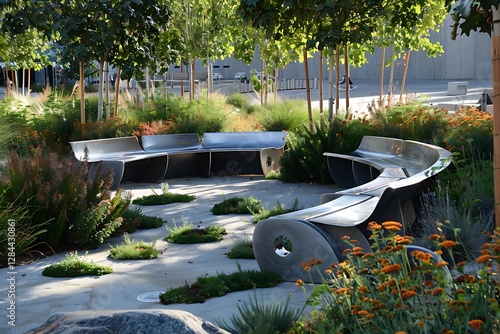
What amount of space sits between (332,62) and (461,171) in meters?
5.71

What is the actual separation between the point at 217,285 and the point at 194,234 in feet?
6.95

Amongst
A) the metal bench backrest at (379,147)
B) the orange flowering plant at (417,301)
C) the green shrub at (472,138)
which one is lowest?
the orange flowering plant at (417,301)

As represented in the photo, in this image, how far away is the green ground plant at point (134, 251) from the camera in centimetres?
668

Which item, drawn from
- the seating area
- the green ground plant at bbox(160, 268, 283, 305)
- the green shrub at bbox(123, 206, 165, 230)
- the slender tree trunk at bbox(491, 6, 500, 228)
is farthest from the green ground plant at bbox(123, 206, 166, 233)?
the slender tree trunk at bbox(491, 6, 500, 228)

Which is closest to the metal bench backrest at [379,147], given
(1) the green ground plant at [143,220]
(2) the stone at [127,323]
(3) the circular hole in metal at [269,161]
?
(3) the circular hole in metal at [269,161]

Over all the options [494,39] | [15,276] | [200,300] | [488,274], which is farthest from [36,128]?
[488,274]

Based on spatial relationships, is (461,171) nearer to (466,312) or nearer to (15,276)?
(15,276)

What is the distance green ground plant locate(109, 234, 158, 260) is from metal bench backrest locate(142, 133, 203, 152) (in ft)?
17.1

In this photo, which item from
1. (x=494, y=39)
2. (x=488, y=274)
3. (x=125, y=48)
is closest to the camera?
(x=488, y=274)

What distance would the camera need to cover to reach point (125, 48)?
13773mm

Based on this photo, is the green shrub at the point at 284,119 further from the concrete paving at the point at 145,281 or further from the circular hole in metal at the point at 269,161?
the concrete paving at the point at 145,281

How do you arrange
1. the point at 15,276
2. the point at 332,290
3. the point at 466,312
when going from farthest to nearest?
the point at 15,276, the point at 332,290, the point at 466,312

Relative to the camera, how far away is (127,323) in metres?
2.80

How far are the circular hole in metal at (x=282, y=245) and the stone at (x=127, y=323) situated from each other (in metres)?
2.85
